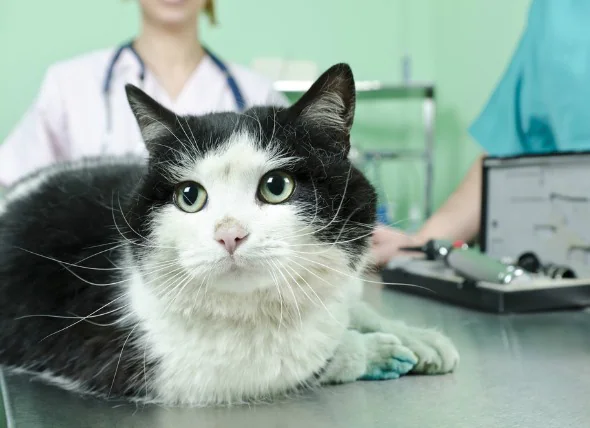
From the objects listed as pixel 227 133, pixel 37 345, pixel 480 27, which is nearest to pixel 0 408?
pixel 37 345

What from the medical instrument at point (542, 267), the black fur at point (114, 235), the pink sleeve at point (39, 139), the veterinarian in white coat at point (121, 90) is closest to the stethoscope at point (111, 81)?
the veterinarian in white coat at point (121, 90)

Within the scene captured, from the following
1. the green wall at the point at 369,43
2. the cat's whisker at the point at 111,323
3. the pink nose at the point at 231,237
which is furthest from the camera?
the green wall at the point at 369,43

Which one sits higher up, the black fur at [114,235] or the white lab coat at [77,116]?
the white lab coat at [77,116]

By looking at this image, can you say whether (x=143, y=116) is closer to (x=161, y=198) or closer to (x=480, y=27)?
(x=161, y=198)

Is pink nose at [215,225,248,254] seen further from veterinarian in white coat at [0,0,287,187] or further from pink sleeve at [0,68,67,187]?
pink sleeve at [0,68,67,187]

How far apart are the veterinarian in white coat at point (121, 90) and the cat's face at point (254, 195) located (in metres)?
0.89

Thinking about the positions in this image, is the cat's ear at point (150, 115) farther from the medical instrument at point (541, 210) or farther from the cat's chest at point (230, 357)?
the medical instrument at point (541, 210)

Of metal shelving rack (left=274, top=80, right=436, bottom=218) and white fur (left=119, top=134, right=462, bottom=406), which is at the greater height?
metal shelving rack (left=274, top=80, right=436, bottom=218)

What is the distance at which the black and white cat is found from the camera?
483mm

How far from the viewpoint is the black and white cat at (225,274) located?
48 cm

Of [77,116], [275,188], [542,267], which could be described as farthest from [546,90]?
[77,116]

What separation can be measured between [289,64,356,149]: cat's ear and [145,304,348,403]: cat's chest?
0.55ft

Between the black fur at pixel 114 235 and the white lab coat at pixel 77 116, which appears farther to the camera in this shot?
the white lab coat at pixel 77 116

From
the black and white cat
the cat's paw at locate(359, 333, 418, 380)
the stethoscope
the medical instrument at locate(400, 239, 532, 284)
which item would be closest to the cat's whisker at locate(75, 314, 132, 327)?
the black and white cat
